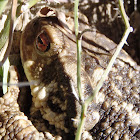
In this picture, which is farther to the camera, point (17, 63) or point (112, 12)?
point (112, 12)

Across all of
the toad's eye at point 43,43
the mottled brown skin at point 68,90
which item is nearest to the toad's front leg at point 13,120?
the mottled brown skin at point 68,90

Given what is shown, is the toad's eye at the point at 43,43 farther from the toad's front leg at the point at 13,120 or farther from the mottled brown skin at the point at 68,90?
the toad's front leg at the point at 13,120

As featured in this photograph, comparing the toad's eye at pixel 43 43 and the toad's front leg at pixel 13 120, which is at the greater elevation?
the toad's eye at pixel 43 43

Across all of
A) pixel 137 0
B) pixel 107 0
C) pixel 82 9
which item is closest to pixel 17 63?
pixel 82 9

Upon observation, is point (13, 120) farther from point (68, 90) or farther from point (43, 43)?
point (43, 43)

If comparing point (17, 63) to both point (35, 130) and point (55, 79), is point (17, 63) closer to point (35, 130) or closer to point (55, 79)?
point (55, 79)

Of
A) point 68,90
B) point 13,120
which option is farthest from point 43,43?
point 13,120

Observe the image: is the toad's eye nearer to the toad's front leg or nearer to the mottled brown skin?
the mottled brown skin
